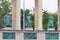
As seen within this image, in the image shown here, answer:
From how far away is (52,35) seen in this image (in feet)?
95.2

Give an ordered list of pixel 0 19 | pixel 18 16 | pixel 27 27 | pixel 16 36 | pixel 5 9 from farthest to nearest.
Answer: pixel 5 9 → pixel 0 19 → pixel 27 27 → pixel 18 16 → pixel 16 36

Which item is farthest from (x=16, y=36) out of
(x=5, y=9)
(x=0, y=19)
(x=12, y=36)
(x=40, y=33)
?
(x=5, y=9)

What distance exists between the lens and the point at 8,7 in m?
57.8

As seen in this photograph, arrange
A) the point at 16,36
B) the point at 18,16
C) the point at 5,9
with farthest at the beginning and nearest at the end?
1. the point at 5,9
2. the point at 18,16
3. the point at 16,36

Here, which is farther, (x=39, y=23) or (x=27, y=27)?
(x=27, y=27)

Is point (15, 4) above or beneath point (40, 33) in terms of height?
above

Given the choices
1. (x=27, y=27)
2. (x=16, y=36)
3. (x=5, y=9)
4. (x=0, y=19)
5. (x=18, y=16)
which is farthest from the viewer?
(x=5, y=9)

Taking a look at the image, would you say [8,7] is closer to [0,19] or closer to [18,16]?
[0,19]

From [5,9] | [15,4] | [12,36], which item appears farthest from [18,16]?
[5,9]

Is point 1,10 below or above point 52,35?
above

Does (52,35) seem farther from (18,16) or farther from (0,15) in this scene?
(0,15)

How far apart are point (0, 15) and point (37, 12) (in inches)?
901

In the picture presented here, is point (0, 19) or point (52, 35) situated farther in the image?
point (0, 19)

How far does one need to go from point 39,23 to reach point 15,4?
3.90 metres
